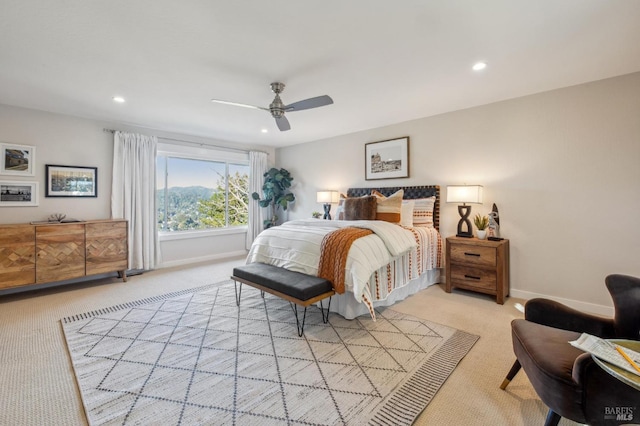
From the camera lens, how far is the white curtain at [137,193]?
15.0 feet

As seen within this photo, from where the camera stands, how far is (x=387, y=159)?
15.9 feet

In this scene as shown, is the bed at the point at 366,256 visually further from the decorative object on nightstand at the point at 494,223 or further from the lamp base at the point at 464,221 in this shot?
the decorative object on nightstand at the point at 494,223

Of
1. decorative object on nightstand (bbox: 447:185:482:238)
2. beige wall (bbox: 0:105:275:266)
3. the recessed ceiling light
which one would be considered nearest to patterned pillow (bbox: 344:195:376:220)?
decorative object on nightstand (bbox: 447:185:482:238)

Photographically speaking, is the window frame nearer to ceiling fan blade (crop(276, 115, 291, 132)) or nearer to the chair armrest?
ceiling fan blade (crop(276, 115, 291, 132))

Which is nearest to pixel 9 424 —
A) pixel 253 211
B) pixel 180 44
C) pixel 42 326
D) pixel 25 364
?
pixel 25 364

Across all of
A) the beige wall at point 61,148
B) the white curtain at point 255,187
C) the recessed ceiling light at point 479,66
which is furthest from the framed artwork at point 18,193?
the recessed ceiling light at point 479,66

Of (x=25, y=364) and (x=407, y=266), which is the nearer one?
(x=25, y=364)

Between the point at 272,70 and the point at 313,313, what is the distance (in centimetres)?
260

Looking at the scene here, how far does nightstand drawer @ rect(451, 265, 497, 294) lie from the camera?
134 inches

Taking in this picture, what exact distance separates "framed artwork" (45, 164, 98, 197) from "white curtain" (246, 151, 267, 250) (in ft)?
9.23

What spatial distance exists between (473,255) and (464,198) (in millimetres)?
744

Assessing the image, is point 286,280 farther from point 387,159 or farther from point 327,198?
point 387,159

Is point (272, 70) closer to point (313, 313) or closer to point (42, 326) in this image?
point (313, 313)

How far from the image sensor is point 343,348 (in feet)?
7.70
